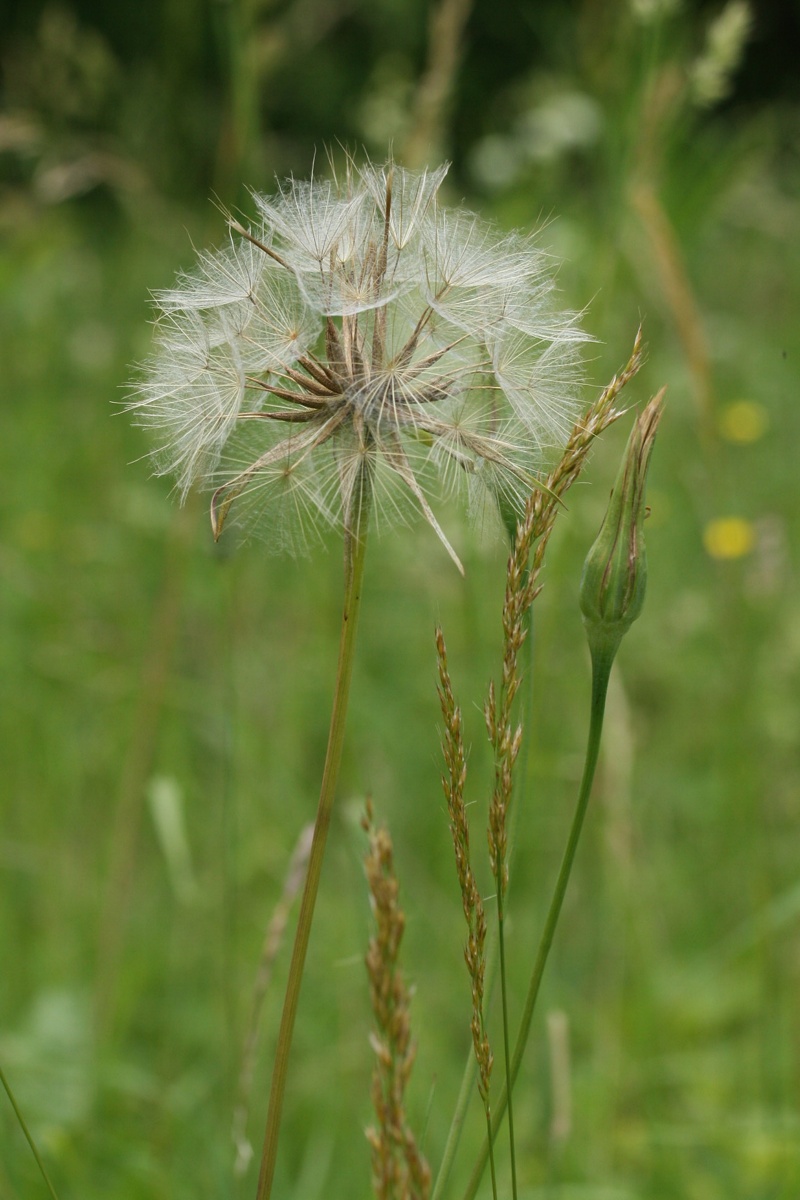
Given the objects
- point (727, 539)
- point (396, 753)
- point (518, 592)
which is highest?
point (727, 539)

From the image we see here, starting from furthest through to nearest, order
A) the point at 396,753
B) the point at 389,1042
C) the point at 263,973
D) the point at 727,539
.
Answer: the point at 396,753 → the point at 727,539 → the point at 263,973 → the point at 389,1042

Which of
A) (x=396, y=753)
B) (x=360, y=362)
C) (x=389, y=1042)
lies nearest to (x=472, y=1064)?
(x=389, y=1042)

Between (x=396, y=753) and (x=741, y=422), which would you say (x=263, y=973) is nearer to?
(x=396, y=753)

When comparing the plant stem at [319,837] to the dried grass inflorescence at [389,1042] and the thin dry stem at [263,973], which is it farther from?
the thin dry stem at [263,973]

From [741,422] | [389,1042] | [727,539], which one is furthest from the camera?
[741,422]

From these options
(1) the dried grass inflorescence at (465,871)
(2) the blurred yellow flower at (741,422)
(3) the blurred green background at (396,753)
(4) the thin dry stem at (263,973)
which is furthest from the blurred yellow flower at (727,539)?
A: (1) the dried grass inflorescence at (465,871)
